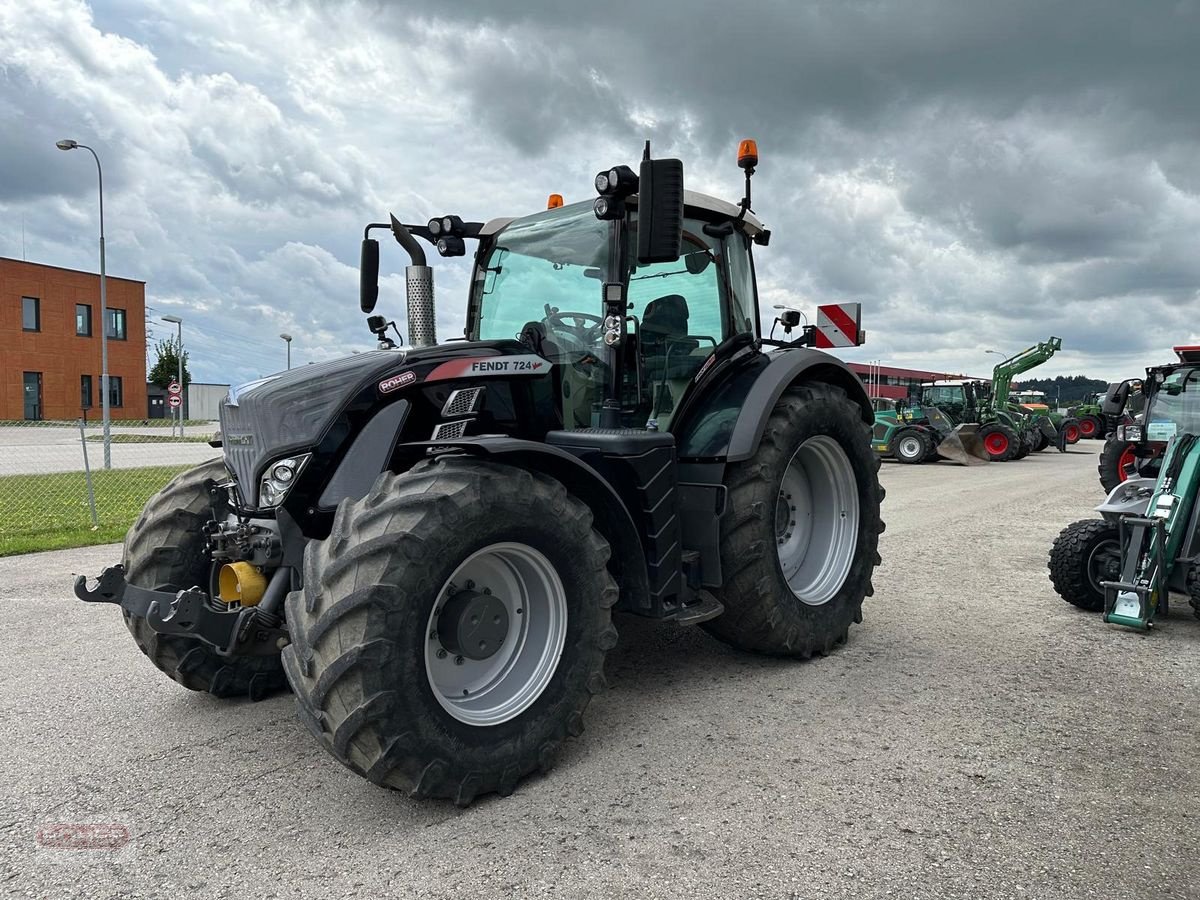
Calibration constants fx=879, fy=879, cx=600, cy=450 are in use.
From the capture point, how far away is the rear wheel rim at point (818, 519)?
4.82 meters

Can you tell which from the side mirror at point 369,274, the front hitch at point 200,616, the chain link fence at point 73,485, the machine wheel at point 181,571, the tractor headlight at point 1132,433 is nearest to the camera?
the front hitch at point 200,616

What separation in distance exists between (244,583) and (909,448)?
19.3 metres

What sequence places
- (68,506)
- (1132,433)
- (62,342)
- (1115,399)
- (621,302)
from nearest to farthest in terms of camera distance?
1. (621,302)
2. (1115,399)
3. (1132,433)
4. (68,506)
5. (62,342)

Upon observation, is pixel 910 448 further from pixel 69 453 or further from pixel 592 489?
pixel 592 489

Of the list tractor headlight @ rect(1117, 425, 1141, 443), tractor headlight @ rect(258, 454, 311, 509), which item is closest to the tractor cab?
tractor headlight @ rect(258, 454, 311, 509)

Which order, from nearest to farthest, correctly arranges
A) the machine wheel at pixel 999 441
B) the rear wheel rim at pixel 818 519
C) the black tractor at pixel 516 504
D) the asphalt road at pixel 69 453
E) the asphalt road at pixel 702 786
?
the asphalt road at pixel 702 786
the black tractor at pixel 516 504
the rear wheel rim at pixel 818 519
the asphalt road at pixel 69 453
the machine wheel at pixel 999 441

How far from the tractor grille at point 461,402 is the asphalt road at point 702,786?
1397 millimetres

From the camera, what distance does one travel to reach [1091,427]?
108 feet

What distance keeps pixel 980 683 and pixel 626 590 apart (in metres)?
1.86

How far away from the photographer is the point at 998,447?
21.4 m

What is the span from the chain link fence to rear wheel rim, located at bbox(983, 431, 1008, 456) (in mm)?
17266

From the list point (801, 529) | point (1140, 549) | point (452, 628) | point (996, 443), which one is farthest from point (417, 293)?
point (996, 443)

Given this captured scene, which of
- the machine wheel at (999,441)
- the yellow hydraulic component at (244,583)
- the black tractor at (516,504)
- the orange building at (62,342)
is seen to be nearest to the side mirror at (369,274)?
the black tractor at (516,504)

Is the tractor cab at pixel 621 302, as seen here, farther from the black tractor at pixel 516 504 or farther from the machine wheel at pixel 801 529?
the machine wheel at pixel 801 529
